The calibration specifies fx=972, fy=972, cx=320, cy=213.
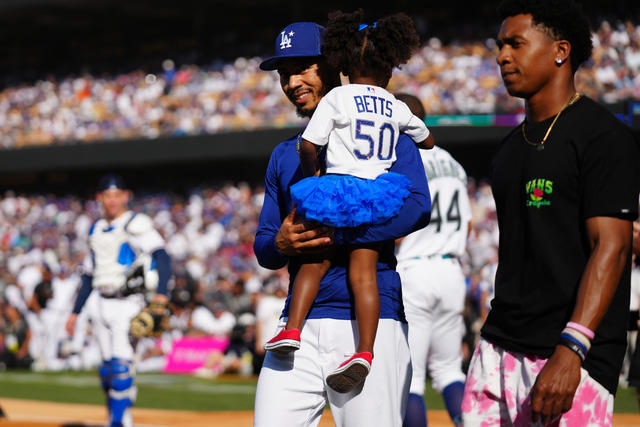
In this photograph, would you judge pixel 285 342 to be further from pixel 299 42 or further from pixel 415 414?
pixel 415 414

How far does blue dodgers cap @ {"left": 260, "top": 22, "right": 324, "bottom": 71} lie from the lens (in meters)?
4.04

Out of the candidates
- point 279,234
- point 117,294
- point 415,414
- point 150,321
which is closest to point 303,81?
point 279,234

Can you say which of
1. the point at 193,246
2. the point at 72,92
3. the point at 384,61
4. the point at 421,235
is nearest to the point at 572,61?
the point at 384,61

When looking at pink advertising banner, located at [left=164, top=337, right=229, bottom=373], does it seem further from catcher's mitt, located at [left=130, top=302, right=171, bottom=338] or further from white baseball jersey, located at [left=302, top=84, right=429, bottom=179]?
white baseball jersey, located at [left=302, top=84, right=429, bottom=179]

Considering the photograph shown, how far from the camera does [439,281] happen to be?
250 inches

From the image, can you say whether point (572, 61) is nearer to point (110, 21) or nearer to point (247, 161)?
point (247, 161)

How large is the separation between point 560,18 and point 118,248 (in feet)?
20.0

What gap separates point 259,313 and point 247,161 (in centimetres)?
1150

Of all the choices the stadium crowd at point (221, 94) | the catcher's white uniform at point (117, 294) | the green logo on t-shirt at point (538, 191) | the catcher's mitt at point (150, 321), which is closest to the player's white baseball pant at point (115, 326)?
the catcher's white uniform at point (117, 294)

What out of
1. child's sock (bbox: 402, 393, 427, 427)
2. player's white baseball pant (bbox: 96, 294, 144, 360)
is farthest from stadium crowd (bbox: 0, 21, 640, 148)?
child's sock (bbox: 402, 393, 427, 427)

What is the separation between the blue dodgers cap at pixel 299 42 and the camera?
404cm

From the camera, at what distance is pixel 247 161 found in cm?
2616

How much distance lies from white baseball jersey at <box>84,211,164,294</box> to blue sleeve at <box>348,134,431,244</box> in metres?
5.03

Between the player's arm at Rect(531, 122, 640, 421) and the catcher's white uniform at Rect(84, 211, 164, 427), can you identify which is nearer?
the player's arm at Rect(531, 122, 640, 421)
